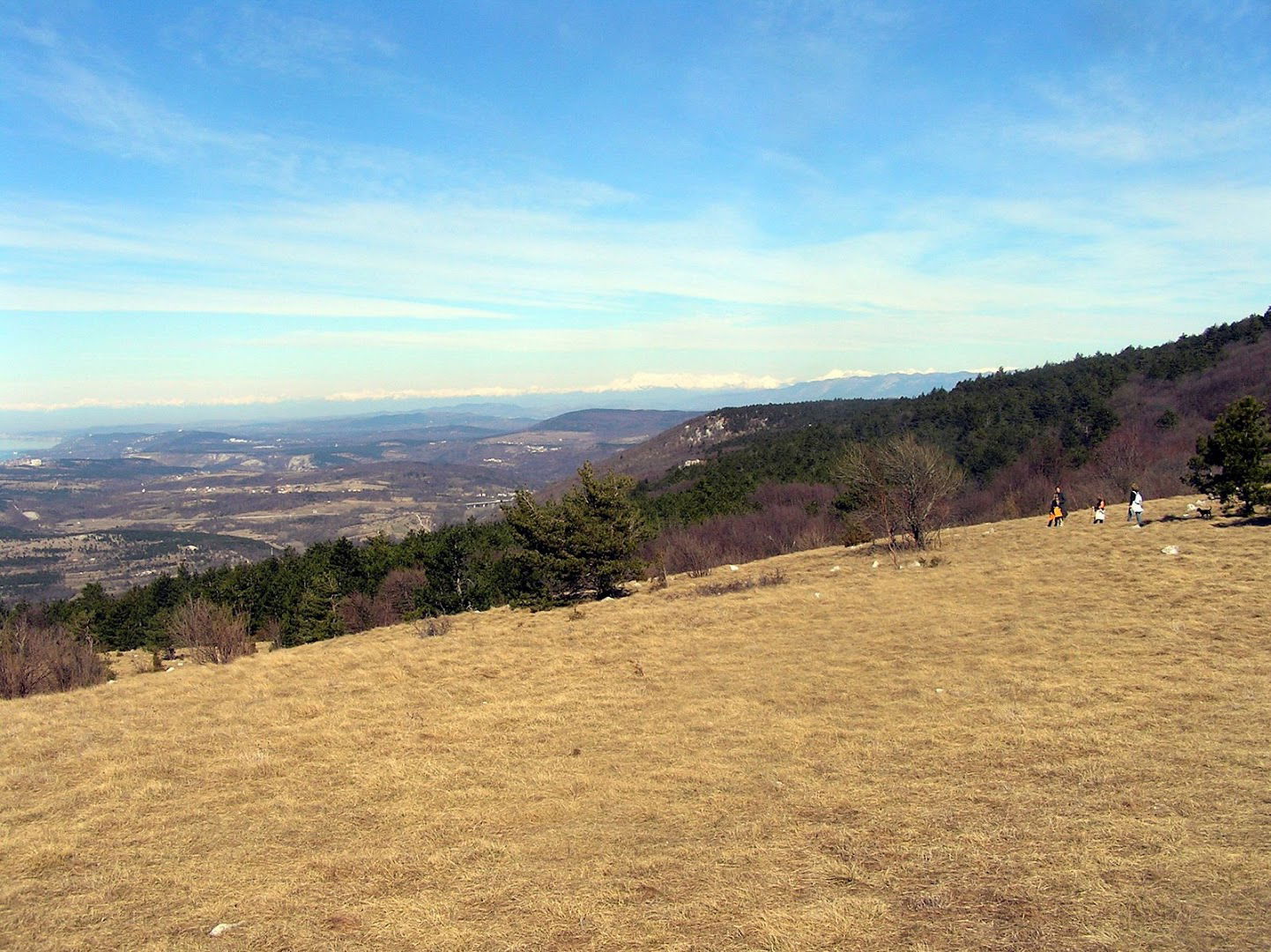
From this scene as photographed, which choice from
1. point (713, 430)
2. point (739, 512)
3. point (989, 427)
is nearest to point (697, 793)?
point (739, 512)

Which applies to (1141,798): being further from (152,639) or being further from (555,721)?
(152,639)

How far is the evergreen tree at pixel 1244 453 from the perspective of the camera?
856 inches

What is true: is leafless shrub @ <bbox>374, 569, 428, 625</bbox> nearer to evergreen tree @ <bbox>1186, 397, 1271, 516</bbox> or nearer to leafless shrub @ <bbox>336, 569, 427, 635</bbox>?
leafless shrub @ <bbox>336, 569, 427, 635</bbox>

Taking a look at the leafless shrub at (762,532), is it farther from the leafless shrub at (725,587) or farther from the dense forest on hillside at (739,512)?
the leafless shrub at (725,587)

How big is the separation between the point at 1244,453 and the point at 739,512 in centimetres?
3567

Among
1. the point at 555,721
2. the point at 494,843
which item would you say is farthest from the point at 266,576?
the point at 494,843

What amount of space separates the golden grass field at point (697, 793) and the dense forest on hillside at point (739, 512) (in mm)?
13645

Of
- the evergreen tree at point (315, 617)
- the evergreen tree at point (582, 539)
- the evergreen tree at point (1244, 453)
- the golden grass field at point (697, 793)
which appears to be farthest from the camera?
the evergreen tree at point (315, 617)

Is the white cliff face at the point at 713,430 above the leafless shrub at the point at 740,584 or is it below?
above

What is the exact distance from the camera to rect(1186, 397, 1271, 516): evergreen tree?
21734mm

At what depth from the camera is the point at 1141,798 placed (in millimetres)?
7152

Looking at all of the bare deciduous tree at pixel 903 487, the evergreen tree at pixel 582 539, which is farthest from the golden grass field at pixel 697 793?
the bare deciduous tree at pixel 903 487

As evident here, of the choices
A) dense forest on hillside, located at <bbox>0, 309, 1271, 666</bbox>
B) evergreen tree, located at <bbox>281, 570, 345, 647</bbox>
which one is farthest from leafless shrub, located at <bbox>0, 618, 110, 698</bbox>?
evergreen tree, located at <bbox>281, 570, 345, 647</bbox>

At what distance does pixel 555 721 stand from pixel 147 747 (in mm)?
6699
